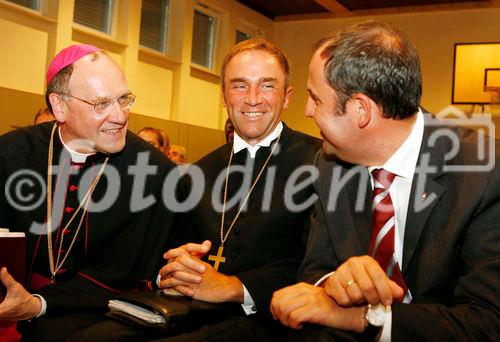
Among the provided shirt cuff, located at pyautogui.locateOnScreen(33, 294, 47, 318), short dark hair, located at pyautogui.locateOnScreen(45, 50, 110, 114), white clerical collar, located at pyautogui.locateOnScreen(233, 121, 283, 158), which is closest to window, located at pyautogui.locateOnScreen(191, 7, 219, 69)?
white clerical collar, located at pyautogui.locateOnScreen(233, 121, 283, 158)

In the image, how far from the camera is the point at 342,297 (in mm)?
1771

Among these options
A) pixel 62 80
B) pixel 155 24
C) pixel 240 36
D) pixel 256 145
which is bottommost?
pixel 256 145

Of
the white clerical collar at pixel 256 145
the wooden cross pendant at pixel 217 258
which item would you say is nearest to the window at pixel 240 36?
the white clerical collar at pixel 256 145

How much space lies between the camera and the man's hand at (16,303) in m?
2.46

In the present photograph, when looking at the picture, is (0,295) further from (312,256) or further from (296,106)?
(296,106)

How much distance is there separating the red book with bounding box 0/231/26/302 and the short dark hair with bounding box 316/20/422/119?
4.68 ft

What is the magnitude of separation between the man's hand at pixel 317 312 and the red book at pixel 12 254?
122cm

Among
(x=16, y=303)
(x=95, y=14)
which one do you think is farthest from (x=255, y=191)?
(x=95, y=14)

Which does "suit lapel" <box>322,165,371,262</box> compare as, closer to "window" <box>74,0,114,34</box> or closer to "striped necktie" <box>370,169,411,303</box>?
"striped necktie" <box>370,169,411,303</box>

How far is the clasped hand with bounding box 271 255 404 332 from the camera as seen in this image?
5.69ft

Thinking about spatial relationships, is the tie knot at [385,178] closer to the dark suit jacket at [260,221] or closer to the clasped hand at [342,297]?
the clasped hand at [342,297]

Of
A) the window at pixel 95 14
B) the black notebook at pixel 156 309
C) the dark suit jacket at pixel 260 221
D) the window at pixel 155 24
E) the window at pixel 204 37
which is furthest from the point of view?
the window at pixel 204 37

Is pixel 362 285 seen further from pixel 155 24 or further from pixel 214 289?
pixel 155 24

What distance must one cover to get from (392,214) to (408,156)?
206 mm
